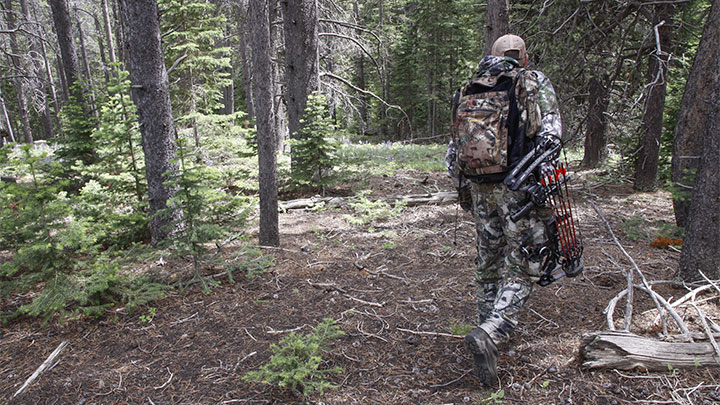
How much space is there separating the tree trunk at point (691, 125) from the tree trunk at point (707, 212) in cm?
140

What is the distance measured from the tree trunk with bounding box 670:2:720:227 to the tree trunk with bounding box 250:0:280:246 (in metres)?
5.12

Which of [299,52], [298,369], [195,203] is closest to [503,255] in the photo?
[298,369]

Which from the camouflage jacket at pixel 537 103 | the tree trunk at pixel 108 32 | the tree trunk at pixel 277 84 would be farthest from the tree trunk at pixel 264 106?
the tree trunk at pixel 108 32

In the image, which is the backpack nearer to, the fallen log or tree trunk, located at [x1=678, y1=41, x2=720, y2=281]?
tree trunk, located at [x1=678, y1=41, x2=720, y2=281]

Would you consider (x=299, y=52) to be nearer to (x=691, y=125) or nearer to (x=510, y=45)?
(x=510, y=45)

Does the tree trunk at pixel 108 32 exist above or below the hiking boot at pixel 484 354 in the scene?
above

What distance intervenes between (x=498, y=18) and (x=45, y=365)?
726 cm

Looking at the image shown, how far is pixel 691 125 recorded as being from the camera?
17.7ft

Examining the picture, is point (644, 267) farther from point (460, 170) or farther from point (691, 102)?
point (460, 170)

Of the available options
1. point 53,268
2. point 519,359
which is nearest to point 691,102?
point 519,359

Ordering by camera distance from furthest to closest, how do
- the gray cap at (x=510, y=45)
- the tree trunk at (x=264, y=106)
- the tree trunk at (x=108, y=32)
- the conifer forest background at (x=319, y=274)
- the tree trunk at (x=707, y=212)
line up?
the tree trunk at (x=108, y=32)
the tree trunk at (x=264, y=106)
the tree trunk at (x=707, y=212)
the gray cap at (x=510, y=45)
the conifer forest background at (x=319, y=274)

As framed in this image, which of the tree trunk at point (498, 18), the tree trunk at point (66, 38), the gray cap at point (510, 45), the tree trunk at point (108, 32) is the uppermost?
the tree trunk at point (108, 32)

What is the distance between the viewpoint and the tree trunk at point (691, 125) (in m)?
4.75

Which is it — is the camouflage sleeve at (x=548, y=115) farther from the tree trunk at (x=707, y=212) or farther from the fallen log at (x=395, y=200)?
the fallen log at (x=395, y=200)
